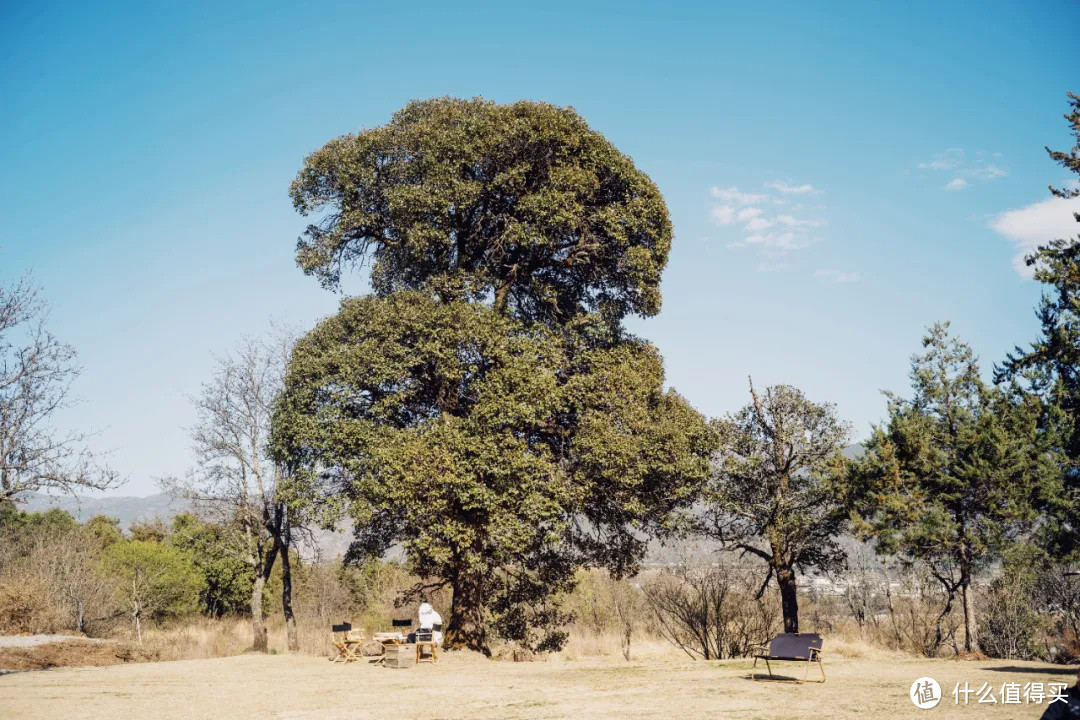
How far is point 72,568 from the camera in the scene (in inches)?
1096

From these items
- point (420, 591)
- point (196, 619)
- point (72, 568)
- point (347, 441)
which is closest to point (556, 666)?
point (420, 591)

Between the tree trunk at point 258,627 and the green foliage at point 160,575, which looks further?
the green foliage at point 160,575

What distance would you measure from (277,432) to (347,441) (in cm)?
245

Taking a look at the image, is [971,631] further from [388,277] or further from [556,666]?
[388,277]

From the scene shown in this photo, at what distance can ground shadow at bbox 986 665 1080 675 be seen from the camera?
40.4 feet

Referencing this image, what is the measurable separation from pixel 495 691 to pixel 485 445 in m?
5.46

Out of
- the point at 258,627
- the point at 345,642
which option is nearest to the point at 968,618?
the point at 345,642

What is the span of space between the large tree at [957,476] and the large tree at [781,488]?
1793 mm

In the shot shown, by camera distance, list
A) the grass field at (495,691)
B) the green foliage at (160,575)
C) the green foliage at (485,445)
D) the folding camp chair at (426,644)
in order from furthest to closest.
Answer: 1. the green foliage at (160,575)
2. the folding camp chair at (426,644)
3. the green foliage at (485,445)
4. the grass field at (495,691)

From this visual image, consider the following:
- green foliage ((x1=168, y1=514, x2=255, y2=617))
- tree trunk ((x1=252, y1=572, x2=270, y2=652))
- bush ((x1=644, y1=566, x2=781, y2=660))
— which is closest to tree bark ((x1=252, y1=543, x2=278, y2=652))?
tree trunk ((x1=252, y1=572, x2=270, y2=652))

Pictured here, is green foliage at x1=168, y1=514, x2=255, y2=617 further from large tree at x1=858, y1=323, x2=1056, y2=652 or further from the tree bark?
large tree at x1=858, y1=323, x2=1056, y2=652

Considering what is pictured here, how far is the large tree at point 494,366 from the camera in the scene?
1644 centimetres

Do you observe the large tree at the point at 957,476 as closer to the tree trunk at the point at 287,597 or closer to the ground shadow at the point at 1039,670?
the ground shadow at the point at 1039,670

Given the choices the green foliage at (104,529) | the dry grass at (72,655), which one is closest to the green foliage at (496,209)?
the dry grass at (72,655)
